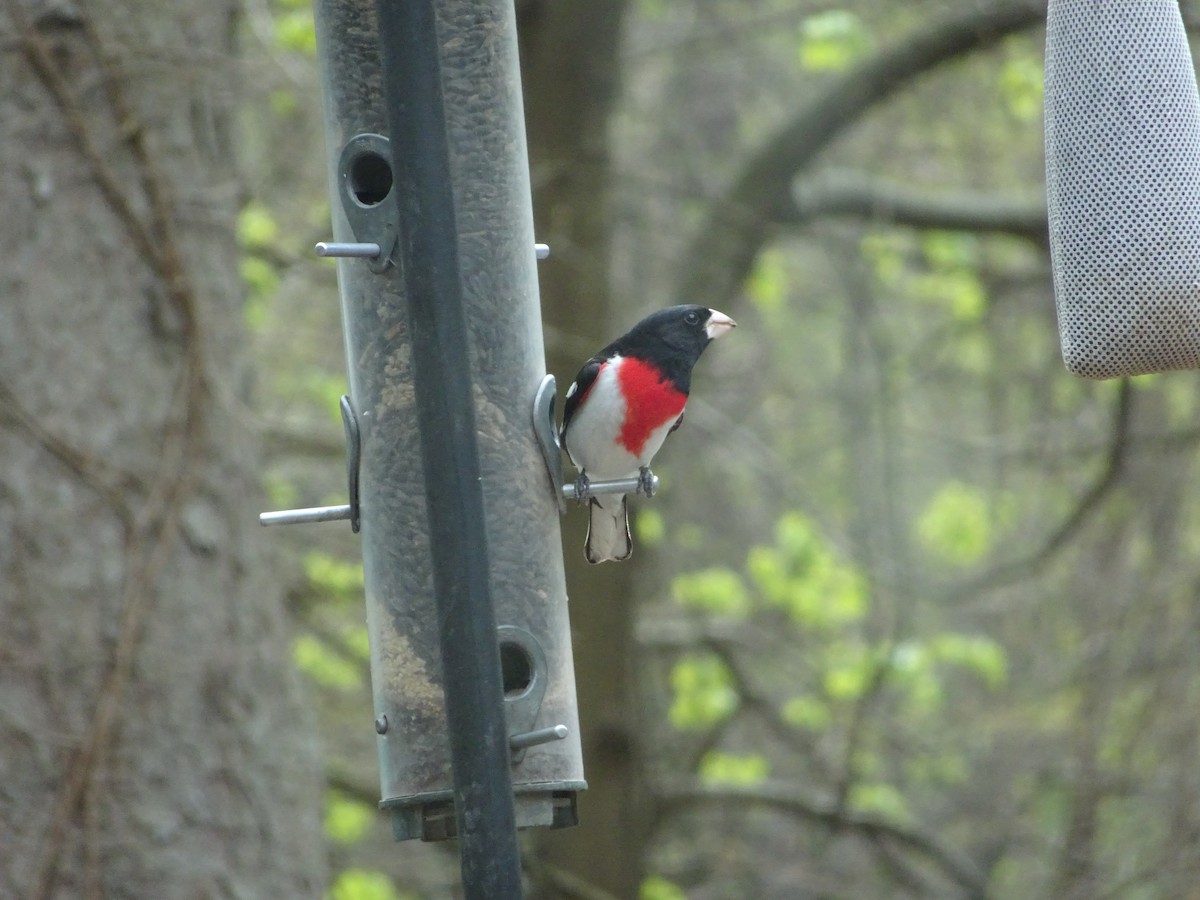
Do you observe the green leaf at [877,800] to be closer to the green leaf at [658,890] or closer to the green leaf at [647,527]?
the green leaf at [658,890]

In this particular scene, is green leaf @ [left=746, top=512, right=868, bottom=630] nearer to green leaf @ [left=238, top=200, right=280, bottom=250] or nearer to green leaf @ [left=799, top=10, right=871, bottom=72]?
green leaf @ [left=799, top=10, right=871, bottom=72]

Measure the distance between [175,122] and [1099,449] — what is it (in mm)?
4799

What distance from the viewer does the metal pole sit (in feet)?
8.27

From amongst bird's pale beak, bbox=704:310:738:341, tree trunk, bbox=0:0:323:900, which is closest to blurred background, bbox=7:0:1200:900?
tree trunk, bbox=0:0:323:900

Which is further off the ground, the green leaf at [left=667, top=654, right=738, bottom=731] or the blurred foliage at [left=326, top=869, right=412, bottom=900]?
the green leaf at [left=667, top=654, right=738, bottom=731]

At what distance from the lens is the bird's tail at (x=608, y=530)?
437 cm

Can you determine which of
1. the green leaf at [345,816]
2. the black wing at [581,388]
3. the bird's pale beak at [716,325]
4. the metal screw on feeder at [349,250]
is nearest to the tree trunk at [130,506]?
the black wing at [581,388]

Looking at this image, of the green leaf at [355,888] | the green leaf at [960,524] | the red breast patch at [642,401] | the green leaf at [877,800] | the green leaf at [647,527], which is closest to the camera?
the red breast patch at [642,401]

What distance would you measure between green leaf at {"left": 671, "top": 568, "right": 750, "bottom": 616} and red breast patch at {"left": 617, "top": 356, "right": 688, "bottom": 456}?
15.5 feet

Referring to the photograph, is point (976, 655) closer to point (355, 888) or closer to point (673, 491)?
point (673, 491)

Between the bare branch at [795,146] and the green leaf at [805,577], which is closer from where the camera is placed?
the bare branch at [795,146]

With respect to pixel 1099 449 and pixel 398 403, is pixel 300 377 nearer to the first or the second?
pixel 1099 449

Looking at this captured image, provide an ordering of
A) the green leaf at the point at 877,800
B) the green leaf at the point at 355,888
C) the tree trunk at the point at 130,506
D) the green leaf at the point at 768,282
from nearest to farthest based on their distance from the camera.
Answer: the tree trunk at the point at 130,506, the green leaf at the point at 355,888, the green leaf at the point at 768,282, the green leaf at the point at 877,800

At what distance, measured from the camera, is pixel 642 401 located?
4.34 m
